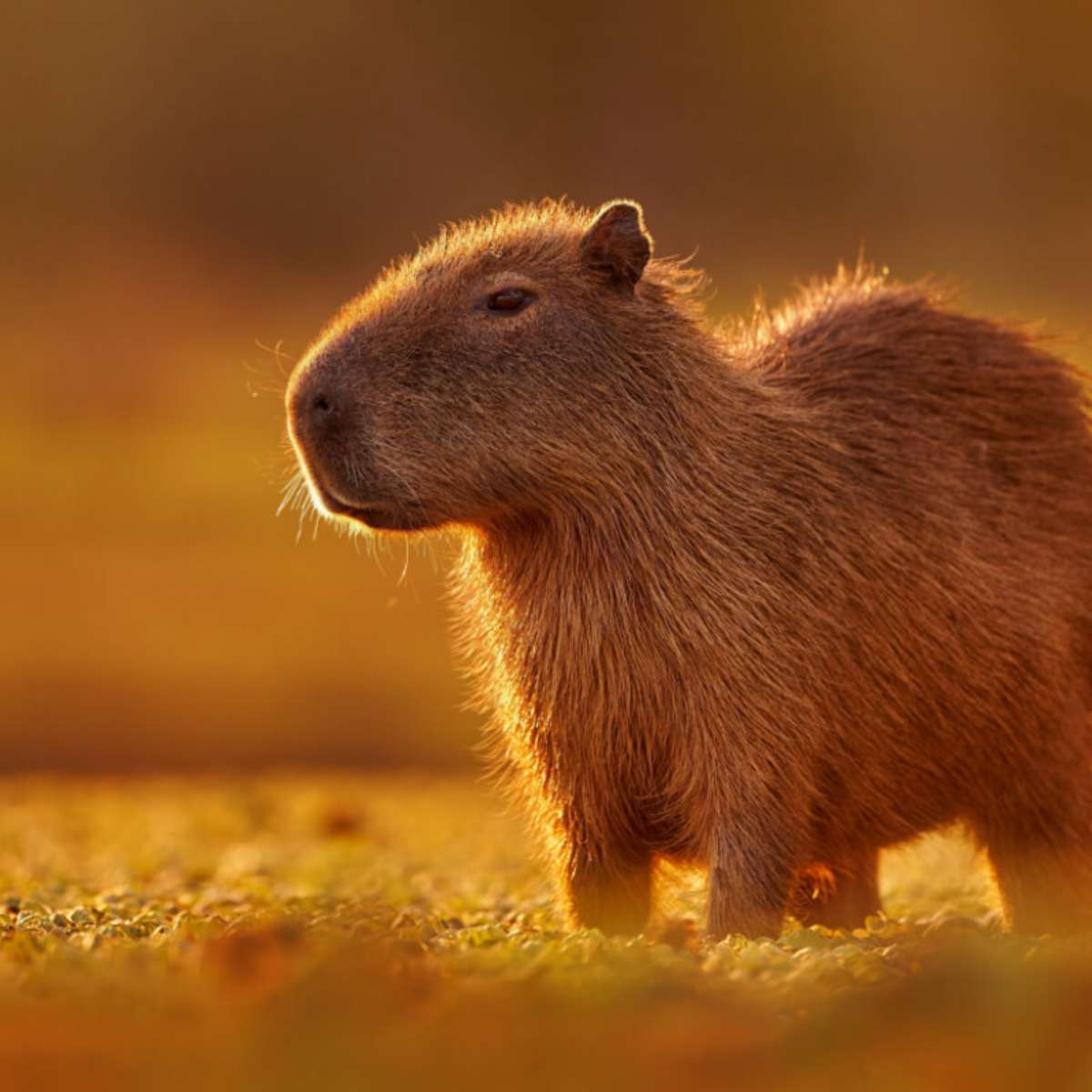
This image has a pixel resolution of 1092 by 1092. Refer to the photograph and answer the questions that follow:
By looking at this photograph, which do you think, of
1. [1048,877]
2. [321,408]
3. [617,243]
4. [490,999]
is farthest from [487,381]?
[1048,877]

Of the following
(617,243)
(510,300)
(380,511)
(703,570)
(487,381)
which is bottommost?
(703,570)

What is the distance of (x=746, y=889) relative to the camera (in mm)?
4762

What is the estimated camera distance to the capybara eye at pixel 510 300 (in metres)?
5.05

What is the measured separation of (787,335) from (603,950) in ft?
8.53

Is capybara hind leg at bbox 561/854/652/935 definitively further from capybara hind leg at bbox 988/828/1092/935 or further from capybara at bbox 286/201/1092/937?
capybara hind leg at bbox 988/828/1092/935

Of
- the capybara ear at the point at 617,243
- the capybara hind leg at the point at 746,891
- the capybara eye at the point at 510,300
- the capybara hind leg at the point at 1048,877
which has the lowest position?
the capybara hind leg at the point at 1048,877

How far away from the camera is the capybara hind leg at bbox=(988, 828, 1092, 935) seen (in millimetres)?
5609

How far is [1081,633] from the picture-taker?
18.5 ft

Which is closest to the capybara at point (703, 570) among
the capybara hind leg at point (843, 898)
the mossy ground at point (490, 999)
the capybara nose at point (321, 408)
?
the capybara nose at point (321, 408)

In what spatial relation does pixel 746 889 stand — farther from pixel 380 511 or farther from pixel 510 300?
pixel 510 300

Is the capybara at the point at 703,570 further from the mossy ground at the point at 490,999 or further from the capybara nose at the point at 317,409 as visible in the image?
the mossy ground at the point at 490,999

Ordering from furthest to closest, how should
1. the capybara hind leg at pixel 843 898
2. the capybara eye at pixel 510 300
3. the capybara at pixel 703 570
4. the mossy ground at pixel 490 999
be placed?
the capybara hind leg at pixel 843 898 < the capybara eye at pixel 510 300 < the capybara at pixel 703 570 < the mossy ground at pixel 490 999

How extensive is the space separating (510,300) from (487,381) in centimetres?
29

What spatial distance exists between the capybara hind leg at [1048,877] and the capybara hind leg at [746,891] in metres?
1.19
